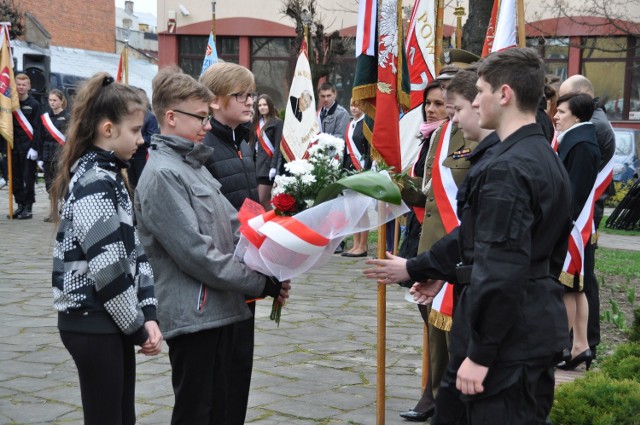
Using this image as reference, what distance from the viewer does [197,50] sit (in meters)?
34.1

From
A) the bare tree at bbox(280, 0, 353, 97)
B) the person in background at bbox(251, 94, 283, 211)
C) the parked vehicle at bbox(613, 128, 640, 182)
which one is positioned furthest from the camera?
the bare tree at bbox(280, 0, 353, 97)

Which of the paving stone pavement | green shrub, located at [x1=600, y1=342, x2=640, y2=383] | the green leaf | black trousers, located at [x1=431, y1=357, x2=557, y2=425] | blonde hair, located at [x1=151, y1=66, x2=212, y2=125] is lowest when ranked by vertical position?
the paving stone pavement

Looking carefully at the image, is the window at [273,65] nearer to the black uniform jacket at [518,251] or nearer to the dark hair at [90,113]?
the dark hair at [90,113]

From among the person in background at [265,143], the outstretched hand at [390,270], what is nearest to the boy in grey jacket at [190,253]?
the outstretched hand at [390,270]

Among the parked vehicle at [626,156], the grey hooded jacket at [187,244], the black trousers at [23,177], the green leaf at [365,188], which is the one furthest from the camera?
the parked vehicle at [626,156]

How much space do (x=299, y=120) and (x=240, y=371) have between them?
852 centimetres

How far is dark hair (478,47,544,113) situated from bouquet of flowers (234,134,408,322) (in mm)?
874

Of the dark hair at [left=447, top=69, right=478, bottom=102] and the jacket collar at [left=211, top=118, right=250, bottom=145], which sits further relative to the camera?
the jacket collar at [left=211, top=118, right=250, bottom=145]

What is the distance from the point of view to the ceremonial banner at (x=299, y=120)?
1235 centimetres

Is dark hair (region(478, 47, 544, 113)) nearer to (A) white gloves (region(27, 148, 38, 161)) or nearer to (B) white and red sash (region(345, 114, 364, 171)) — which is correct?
(B) white and red sash (region(345, 114, 364, 171))

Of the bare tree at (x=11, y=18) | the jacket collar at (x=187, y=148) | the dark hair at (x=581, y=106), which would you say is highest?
the bare tree at (x=11, y=18)

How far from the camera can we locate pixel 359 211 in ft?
13.0

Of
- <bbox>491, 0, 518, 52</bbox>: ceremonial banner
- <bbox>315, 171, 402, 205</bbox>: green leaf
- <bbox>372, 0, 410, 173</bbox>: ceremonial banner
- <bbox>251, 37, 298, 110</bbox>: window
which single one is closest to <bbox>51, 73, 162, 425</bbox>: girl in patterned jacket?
<bbox>315, 171, 402, 205</bbox>: green leaf

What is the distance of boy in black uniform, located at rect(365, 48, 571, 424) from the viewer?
119 inches
